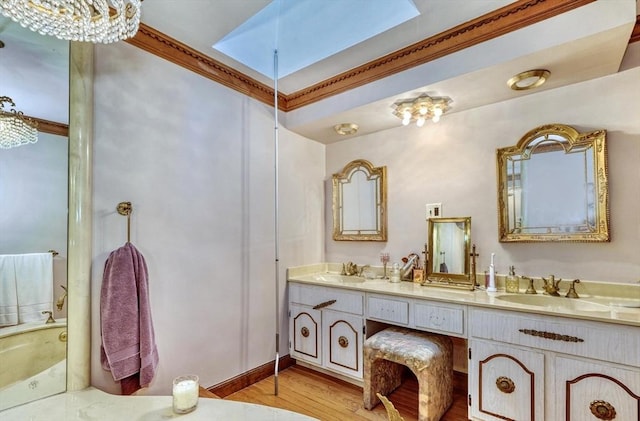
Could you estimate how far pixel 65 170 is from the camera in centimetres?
169

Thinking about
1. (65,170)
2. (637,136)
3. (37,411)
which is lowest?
(37,411)

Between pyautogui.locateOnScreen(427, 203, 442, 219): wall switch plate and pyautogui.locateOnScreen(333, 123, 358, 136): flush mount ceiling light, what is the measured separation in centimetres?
100

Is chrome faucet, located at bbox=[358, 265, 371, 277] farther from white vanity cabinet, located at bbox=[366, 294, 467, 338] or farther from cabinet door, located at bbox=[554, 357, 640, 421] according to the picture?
cabinet door, located at bbox=[554, 357, 640, 421]

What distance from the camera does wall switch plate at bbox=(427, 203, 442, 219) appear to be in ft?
8.90

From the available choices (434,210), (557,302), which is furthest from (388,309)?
(557,302)

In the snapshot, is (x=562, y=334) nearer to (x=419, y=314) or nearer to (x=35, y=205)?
(x=419, y=314)

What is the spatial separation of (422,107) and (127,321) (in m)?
2.42

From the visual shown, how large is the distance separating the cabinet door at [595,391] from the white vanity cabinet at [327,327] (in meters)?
1.26

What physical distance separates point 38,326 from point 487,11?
303 cm

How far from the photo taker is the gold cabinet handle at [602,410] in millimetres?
1587

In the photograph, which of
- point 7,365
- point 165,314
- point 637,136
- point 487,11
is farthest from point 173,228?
point 637,136

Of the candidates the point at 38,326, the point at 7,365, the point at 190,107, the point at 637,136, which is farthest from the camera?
the point at 190,107

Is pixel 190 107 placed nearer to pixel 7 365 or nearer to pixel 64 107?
pixel 64 107

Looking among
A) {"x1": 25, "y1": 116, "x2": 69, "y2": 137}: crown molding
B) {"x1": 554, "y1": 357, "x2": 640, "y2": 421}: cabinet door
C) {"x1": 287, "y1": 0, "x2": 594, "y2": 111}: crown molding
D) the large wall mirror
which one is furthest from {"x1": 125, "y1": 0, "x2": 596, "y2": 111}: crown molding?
{"x1": 554, "y1": 357, "x2": 640, "y2": 421}: cabinet door
